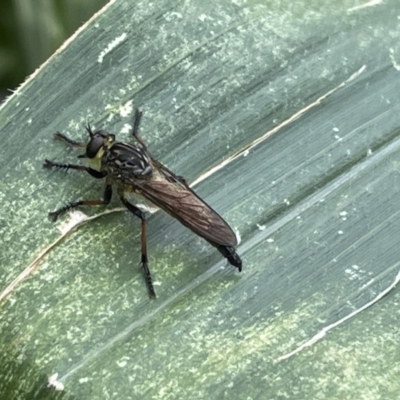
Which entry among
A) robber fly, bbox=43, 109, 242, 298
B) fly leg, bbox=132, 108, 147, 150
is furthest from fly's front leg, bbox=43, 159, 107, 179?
fly leg, bbox=132, 108, 147, 150

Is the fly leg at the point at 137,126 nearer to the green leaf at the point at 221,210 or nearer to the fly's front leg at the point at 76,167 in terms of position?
the green leaf at the point at 221,210

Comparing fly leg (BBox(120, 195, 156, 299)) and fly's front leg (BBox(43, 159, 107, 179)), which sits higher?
fly's front leg (BBox(43, 159, 107, 179))

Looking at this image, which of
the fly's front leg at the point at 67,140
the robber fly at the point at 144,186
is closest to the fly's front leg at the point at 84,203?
the robber fly at the point at 144,186

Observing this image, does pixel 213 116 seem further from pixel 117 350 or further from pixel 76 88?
pixel 117 350

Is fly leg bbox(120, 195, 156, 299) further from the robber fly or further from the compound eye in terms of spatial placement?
the compound eye

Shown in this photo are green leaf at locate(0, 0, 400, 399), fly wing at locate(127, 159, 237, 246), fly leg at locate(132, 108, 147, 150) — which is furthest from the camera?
fly leg at locate(132, 108, 147, 150)

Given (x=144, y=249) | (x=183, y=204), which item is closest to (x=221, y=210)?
(x=183, y=204)

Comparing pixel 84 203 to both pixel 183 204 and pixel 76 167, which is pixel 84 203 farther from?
pixel 183 204
